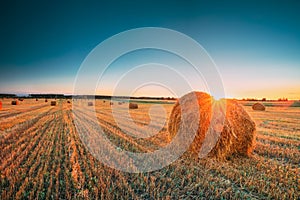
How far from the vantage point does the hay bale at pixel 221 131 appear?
18.0 ft

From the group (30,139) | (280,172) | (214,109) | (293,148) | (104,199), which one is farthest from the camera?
(30,139)

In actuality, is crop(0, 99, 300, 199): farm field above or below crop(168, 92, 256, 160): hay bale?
below

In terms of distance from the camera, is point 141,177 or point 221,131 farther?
point 221,131

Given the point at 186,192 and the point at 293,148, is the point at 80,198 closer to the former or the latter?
the point at 186,192

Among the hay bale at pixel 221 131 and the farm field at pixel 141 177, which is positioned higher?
the hay bale at pixel 221 131

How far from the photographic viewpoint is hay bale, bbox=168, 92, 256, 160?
5.48 metres

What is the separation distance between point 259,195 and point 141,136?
5.30 metres

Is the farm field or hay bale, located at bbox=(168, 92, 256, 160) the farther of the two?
hay bale, located at bbox=(168, 92, 256, 160)

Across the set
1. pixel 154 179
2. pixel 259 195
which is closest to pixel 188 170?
pixel 154 179

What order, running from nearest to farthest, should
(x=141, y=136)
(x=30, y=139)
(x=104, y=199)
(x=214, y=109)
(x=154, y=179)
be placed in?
(x=104, y=199) < (x=154, y=179) < (x=214, y=109) < (x=30, y=139) < (x=141, y=136)

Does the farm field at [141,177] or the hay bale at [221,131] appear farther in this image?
the hay bale at [221,131]

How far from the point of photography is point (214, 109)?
229 inches

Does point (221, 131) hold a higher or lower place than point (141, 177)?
higher

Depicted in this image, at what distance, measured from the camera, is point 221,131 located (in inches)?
216
